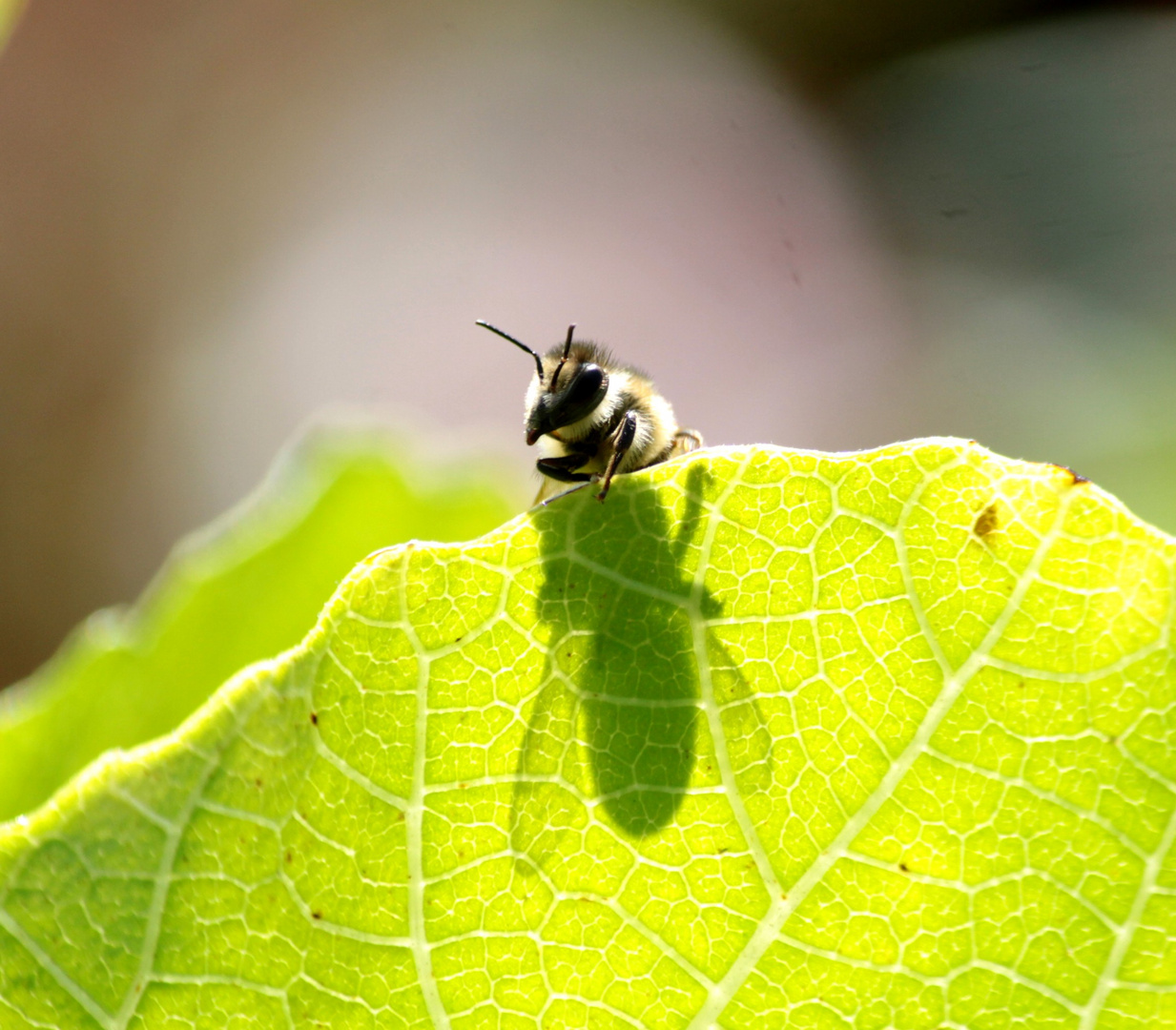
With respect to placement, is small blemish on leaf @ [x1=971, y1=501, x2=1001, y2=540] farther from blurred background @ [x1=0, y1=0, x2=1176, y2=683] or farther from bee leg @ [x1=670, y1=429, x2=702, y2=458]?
blurred background @ [x1=0, y1=0, x2=1176, y2=683]

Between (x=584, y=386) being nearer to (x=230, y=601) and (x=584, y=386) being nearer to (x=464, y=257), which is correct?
(x=230, y=601)

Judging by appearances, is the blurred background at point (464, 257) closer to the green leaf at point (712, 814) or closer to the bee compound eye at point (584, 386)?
the bee compound eye at point (584, 386)

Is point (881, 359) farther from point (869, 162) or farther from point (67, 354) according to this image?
point (67, 354)

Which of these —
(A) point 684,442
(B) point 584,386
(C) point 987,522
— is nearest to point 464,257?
(A) point 684,442

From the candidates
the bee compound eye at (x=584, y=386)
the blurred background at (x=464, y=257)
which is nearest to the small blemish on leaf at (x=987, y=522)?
the bee compound eye at (x=584, y=386)

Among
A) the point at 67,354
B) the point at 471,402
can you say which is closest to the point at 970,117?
the point at 471,402

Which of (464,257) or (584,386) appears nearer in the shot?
(584,386)
